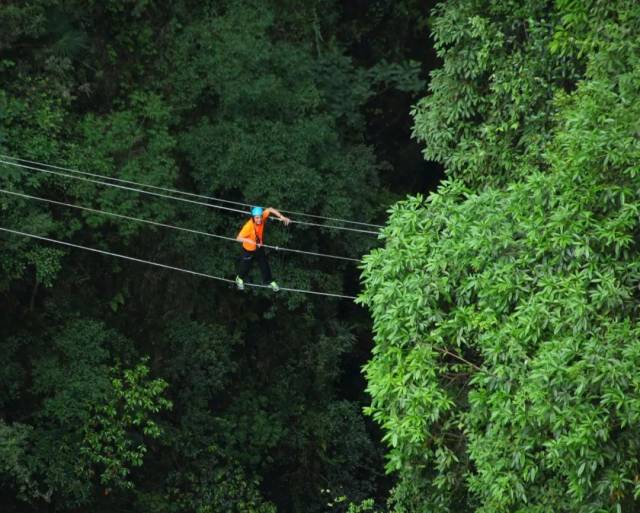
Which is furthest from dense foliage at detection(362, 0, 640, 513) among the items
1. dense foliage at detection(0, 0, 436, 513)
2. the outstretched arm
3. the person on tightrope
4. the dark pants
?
dense foliage at detection(0, 0, 436, 513)

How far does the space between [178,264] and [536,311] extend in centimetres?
906

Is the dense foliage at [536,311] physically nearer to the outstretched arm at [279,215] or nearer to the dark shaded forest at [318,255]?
the dark shaded forest at [318,255]

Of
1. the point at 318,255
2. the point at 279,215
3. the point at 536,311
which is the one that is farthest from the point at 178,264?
the point at 536,311

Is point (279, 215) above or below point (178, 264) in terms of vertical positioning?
below

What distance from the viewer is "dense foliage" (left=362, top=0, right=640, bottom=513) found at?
924cm

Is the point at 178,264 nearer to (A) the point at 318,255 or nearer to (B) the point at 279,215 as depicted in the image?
(A) the point at 318,255

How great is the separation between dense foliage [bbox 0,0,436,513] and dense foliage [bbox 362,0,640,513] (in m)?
6.09

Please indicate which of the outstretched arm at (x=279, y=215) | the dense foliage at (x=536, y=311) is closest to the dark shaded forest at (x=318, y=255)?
the dense foliage at (x=536, y=311)

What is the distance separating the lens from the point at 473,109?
12578 millimetres

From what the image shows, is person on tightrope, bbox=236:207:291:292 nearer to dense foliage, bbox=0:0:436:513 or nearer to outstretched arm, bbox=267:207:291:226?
outstretched arm, bbox=267:207:291:226

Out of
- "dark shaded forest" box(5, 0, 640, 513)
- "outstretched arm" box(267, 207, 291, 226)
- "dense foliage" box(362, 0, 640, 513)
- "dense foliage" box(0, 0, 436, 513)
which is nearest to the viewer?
"dense foliage" box(362, 0, 640, 513)

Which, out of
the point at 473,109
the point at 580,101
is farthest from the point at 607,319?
the point at 473,109

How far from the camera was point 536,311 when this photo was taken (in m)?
9.57

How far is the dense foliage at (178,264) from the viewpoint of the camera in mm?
16109
